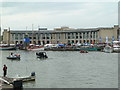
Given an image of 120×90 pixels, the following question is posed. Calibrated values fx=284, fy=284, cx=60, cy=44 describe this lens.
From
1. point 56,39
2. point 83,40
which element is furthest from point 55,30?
point 83,40

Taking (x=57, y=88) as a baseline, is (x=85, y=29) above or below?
above

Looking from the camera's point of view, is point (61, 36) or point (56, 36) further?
point (56, 36)

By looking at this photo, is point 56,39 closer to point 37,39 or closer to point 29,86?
point 37,39

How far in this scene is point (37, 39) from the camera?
19300 centimetres

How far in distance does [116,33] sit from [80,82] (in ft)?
464

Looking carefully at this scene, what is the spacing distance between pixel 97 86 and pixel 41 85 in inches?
231

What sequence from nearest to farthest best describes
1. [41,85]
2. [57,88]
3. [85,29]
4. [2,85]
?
1. [2,85]
2. [57,88]
3. [41,85]
4. [85,29]

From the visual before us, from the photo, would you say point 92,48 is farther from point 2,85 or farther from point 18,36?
point 2,85

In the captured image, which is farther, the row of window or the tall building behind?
the row of window

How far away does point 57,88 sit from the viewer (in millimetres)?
28156

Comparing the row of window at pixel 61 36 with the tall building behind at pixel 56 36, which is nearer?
the tall building behind at pixel 56 36

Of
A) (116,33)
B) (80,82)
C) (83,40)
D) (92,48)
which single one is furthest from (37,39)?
(80,82)

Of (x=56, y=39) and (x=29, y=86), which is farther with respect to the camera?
(x=56, y=39)

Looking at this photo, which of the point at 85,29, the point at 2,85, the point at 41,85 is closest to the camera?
the point at 2,85
